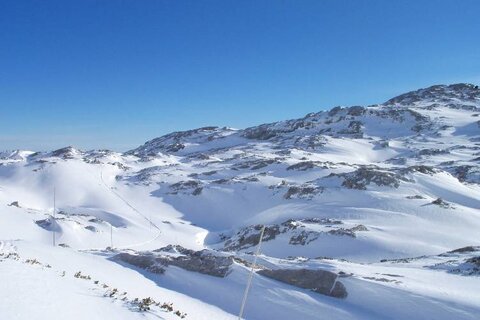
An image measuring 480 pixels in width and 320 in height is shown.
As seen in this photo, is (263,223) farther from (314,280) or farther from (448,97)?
(448,97)

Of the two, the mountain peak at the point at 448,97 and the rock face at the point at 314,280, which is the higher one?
the mountain peak at the point at 448,97

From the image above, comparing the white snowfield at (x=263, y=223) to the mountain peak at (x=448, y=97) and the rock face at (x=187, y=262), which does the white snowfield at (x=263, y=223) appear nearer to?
the rock face at (x=187, y=262)

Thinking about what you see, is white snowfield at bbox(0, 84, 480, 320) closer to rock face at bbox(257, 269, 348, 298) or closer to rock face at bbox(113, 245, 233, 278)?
rock face at bbox(113, 245, 233, 278)

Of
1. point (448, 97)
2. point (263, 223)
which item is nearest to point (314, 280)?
point (263, 223)

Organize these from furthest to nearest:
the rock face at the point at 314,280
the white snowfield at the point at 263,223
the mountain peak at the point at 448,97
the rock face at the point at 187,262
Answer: the mountain peak at the point at 448,97 < the rock face at the point at 187,262 < the rock face at the point at 314,280 < the white snowfield at the point at 263,223

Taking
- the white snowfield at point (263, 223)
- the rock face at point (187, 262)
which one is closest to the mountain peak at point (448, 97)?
the white snowfield at point (263, 223)

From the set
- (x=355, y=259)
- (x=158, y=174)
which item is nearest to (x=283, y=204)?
(x=355, y=259)
